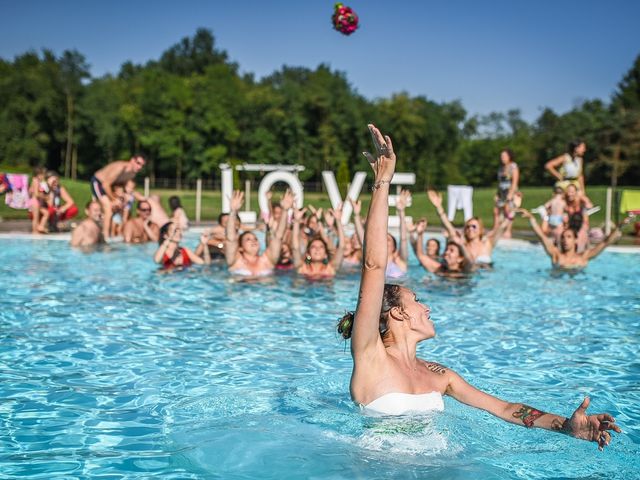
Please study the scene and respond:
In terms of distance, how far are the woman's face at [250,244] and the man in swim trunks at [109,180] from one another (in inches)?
197

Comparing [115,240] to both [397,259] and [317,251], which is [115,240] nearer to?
[317,251]

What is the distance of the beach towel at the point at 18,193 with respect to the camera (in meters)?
18.6

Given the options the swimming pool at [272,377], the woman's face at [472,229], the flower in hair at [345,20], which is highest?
the flower in hair at [345,20]

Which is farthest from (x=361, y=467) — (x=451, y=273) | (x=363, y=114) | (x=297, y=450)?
(x=363, y=114)

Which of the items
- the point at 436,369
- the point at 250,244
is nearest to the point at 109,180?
the point at 250,244

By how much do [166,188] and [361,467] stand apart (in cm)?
5690

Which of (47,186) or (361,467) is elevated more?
(47,186)

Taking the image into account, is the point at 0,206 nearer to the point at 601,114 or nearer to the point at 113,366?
the point at 113,366

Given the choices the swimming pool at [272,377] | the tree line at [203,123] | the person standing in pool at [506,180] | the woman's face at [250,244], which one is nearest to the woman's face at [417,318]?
the swimming pool at [272,377]

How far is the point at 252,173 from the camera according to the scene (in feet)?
185

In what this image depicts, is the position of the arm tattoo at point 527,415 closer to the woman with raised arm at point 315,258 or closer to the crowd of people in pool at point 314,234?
the crowd of people in pool at point 314,234

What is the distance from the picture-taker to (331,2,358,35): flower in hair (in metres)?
9.34

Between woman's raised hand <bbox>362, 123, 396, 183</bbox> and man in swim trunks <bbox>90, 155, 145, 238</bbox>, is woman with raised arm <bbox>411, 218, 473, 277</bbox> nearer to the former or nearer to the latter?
man in swim trunks <bbox>90, 155, 145, 238</bbox>

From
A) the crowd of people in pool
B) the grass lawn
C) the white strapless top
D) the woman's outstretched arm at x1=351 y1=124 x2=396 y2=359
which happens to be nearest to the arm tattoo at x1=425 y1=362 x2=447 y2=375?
the white strapless top
